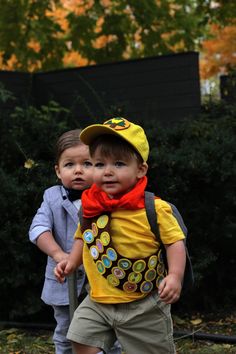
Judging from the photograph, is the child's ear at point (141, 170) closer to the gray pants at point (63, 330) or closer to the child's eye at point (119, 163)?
the child's eye at point (119, 163)

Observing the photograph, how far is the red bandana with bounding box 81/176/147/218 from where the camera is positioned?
256 cm

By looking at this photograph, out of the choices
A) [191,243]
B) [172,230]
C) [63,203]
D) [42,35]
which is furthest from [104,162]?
[42,35]

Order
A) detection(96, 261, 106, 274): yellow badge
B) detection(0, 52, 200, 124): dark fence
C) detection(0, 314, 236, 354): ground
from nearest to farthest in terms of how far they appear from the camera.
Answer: detection(96, 261, 106, 274): yellow badge → detection(0, 314, 236, 354): ground → detection(0, 52, 200, 124): dark fence

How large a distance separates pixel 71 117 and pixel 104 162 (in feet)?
12.2

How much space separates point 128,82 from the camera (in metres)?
7.09

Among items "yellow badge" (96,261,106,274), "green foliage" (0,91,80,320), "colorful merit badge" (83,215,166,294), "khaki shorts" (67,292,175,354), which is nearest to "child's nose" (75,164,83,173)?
A: "colorful merit badge" (83,215,166,294)

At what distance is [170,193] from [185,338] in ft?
3.77

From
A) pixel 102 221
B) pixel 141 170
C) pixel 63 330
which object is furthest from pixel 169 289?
pixel 63 330

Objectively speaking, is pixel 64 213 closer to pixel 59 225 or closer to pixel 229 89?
pixel 59 225

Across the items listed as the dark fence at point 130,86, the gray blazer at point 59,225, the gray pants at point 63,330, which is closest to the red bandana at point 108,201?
the gray blazer at point 59,225

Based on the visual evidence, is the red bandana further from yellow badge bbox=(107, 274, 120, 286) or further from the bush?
the bush

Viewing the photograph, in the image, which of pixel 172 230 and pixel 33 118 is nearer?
pixel 172 230

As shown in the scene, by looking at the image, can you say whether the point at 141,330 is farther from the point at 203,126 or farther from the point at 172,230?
the point at 203,126

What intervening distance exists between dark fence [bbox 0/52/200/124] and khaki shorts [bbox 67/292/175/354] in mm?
3975
